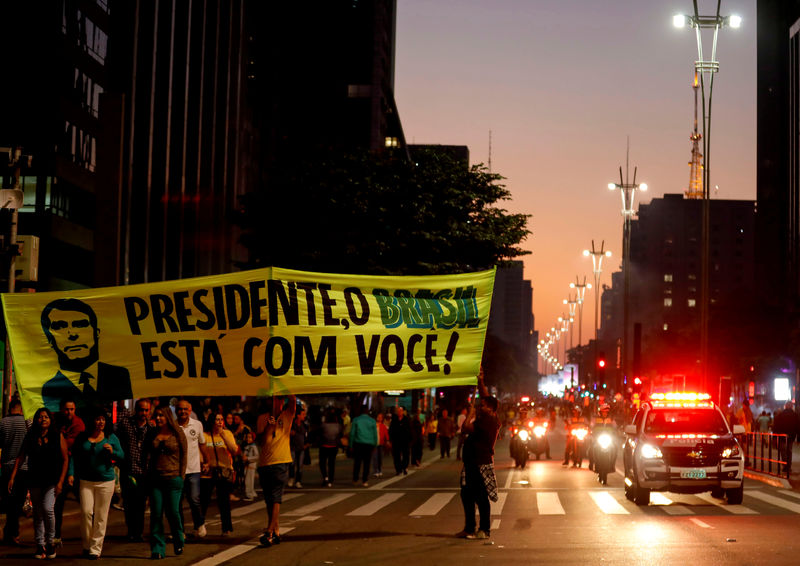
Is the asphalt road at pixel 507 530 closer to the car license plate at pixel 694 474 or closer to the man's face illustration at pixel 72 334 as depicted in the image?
the car license plate at pixel 694 474

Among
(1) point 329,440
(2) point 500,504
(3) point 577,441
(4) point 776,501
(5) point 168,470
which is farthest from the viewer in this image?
(3) point 577,441

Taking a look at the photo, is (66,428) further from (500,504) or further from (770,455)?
(770,455)

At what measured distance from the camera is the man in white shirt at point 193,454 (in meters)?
14.6

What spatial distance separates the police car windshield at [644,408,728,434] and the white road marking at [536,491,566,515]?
2334 millimetres

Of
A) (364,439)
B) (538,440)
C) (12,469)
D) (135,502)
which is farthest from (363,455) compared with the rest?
(538,440)

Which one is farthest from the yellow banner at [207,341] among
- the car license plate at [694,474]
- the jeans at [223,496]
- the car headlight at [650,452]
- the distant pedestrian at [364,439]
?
the distant pedestrian at [364,439]

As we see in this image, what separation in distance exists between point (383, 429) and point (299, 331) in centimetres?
2084

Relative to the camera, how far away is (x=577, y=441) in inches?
1439

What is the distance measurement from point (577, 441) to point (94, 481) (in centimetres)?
2453

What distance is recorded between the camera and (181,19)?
55.3 metres

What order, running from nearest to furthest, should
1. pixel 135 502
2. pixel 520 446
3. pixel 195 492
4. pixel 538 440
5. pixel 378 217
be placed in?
pixel 195 492 → pixel 135 502 → pixel 520 446 → pixel 378 217 → pixel 538 440

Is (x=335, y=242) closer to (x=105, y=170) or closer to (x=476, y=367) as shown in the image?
(x=105, y=170)

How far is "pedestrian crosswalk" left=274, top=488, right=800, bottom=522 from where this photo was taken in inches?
802

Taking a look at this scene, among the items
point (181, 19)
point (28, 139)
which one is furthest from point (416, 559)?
point (181, 19)
